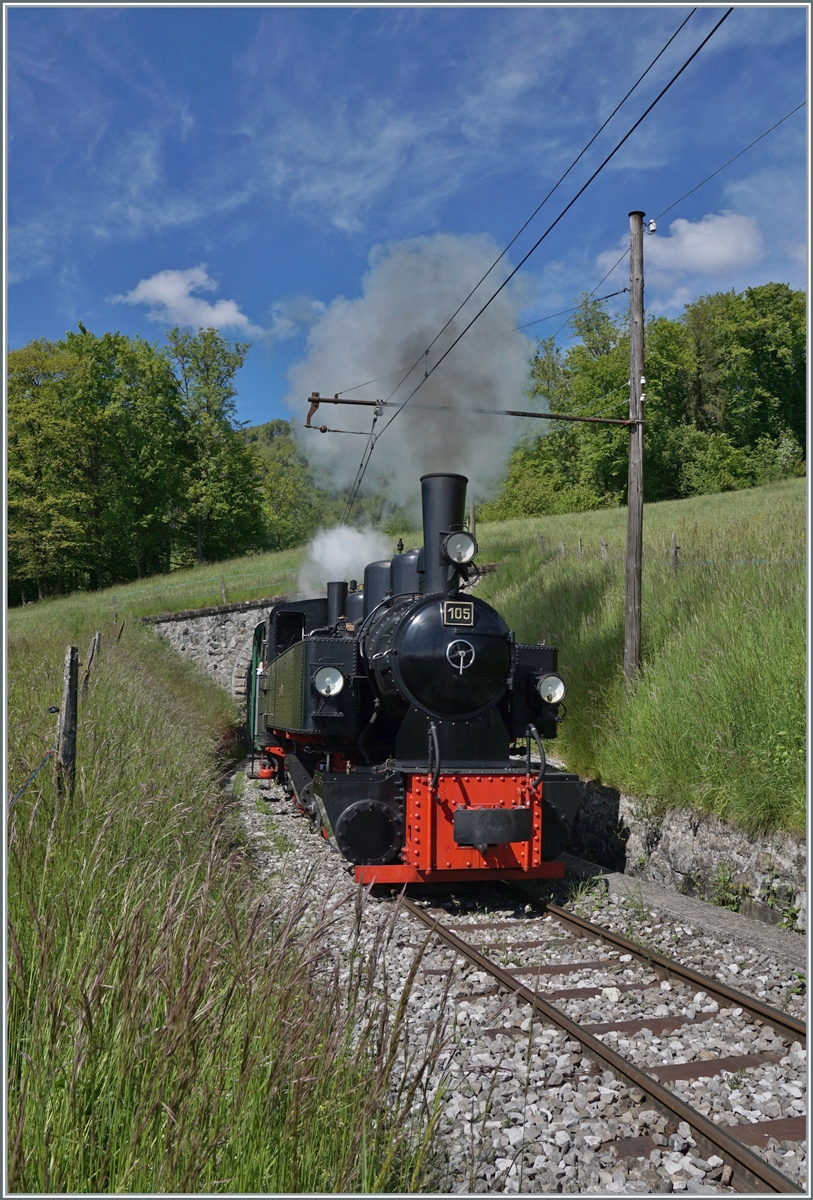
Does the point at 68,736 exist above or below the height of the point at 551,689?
below

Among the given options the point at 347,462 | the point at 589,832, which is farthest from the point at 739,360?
the point at 589,832

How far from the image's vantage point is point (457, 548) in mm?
7090

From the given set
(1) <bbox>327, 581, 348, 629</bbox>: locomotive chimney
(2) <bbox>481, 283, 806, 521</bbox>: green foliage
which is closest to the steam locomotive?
(1) <bbox>327, 581, 348, 629</bbox>: locomotive chimney

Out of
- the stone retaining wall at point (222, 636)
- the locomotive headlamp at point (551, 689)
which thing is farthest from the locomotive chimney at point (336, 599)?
the stone retaining wall at point (222, 636)

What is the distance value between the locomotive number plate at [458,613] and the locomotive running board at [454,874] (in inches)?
81.1

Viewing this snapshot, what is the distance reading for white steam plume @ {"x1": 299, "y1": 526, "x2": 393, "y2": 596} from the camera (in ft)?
51.5

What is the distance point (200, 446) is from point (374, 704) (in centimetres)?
4144

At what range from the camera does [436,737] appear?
20.7ft

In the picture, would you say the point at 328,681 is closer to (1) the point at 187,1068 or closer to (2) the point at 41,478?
(1) the point at 187,1068

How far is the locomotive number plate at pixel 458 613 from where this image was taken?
6.79m

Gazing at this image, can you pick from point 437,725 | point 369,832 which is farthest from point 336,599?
point 369,832

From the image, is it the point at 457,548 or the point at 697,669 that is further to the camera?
the point at 697,669

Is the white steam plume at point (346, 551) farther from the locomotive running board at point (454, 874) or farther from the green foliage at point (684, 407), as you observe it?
the green foliage at point (684, 407)

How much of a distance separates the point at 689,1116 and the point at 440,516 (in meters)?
4.99
